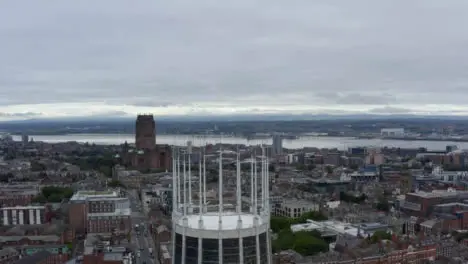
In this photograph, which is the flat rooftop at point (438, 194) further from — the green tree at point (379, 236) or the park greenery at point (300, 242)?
the park greenery at point (300, 242)

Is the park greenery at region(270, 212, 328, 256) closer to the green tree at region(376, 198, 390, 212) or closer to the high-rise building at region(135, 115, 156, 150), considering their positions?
the green tree at region(376, 198, 390, 212)

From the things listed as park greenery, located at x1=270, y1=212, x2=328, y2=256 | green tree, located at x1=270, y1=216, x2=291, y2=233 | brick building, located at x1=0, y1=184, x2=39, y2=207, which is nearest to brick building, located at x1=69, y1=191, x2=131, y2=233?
brick building, located at x1=0, y1=184, x2=39, y2=207

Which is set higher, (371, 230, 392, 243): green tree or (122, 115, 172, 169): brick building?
(122, 115, 172, 169): brick building

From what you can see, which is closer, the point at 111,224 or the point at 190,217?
the point at 190,217

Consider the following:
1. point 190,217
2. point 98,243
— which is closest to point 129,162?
point 98,243

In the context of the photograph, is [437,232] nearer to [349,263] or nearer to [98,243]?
[349,263]

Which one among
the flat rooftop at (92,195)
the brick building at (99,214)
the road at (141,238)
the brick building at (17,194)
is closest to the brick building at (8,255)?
the road at (141,238)
